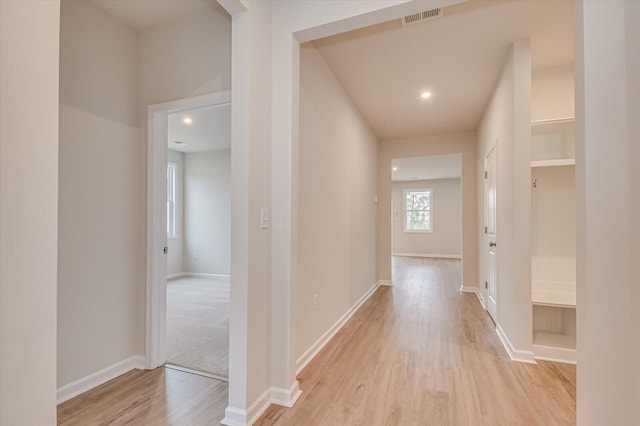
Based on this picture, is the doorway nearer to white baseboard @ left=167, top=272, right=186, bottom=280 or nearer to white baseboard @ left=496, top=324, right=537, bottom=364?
white baseboard @ left=167, top=272, right=186, bottom=280

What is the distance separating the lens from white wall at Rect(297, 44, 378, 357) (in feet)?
8.35

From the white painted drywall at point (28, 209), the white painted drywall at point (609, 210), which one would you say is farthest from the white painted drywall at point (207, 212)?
the white painted drywall at point (609, 210)

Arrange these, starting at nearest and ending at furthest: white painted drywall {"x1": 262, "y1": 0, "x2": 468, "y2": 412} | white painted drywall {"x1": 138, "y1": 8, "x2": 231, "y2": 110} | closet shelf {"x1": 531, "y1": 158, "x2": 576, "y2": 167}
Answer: white painted drywall {"x1": 262, "y1": 0, "x2": 468, "y2": 412}, white painted drywall {"x1": 138, "y1": 8, "x2": 231, "y2": 110}, closet shelf {"x1": 531, "y1": 158, "x2": 576, "y2": 167}

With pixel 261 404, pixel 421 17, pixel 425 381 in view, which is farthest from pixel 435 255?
pixel 261 404

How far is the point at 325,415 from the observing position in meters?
1.83

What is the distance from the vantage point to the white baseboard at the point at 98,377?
6.53 ft

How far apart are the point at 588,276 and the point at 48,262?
208cm

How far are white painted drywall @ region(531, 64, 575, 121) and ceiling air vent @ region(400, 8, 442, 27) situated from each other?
5.19 ft

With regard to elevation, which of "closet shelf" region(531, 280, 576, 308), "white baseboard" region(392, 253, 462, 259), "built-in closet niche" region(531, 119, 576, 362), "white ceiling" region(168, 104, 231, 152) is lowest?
"white baseboard" region(392, 253, 462, 259)

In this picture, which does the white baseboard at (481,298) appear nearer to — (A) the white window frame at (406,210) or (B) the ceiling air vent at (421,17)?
(B) the ceiling air vent at (421,17)

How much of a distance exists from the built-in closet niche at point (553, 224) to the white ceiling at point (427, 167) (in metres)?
3.44

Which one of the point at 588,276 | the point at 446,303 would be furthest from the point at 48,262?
the point at 446,303

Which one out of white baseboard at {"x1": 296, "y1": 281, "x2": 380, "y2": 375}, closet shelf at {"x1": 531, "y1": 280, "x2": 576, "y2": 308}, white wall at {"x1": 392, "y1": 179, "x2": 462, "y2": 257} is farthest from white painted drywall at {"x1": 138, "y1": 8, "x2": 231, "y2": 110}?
white wall at {"x1": 392, "y1": 179, "x2": 462, "y2": 257}

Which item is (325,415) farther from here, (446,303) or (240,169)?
(446,303)
